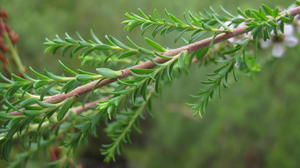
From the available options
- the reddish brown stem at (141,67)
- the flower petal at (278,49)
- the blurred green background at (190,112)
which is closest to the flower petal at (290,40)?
the flower petal at (278,49)

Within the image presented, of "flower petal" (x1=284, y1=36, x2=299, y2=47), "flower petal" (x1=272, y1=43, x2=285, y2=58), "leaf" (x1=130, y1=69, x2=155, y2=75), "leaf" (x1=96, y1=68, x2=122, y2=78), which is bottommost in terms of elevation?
"leaf" (x1=96, y1=68, x2=122, y2=78)

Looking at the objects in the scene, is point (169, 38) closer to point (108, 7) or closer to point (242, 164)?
point (108, 7)

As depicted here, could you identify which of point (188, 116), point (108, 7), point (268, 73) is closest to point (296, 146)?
point (268, 73)

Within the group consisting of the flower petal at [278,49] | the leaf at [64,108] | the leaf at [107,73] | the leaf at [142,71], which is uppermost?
the flower petal at [278,49]

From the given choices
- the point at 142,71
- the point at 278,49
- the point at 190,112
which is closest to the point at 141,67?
the point at 142,71

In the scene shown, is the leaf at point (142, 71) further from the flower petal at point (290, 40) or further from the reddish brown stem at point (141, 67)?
the flower petal at point (290, 40)

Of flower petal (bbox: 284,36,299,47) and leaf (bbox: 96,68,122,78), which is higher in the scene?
flower petal (bbox: 284,36,299,47)

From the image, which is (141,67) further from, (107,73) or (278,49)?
(278,49)

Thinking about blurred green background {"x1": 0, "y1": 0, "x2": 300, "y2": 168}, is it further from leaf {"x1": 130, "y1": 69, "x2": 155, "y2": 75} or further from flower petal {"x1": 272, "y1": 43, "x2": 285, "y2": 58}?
leaf {"x1": 130, "y1": 69, "x2": 155, "y2": 75}

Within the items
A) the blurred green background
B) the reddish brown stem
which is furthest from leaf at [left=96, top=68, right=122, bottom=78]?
the blurred green background
